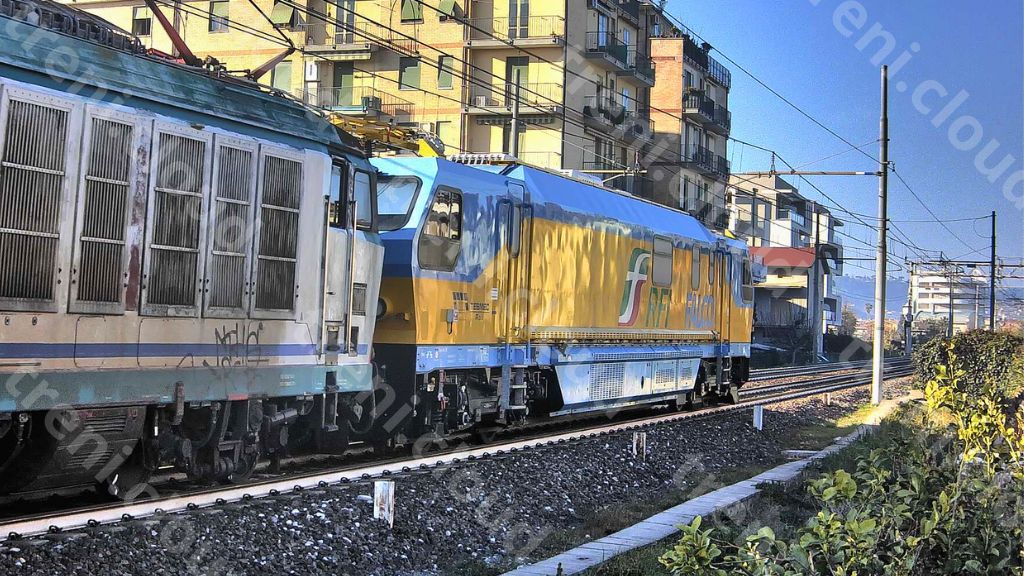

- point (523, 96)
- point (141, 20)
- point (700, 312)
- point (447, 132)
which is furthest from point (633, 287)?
point (141, 20)

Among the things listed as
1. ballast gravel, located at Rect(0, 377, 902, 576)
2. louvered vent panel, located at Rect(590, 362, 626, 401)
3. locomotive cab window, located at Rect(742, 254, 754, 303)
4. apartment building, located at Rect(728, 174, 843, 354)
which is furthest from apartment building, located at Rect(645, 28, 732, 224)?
ballast gravel, located at Rect(0, 377, 902, 576)

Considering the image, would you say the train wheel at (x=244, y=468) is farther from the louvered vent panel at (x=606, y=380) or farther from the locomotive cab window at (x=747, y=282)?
the locomotive cab window at (x=747, y=282)

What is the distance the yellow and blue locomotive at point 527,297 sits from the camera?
571 inches

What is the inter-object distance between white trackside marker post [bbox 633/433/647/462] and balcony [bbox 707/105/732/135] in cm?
5459

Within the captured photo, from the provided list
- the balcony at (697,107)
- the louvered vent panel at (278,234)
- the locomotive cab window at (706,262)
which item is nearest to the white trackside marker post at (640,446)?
the louvered vent panel at (278,234)

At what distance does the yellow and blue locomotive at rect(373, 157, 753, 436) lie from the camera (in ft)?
47.6

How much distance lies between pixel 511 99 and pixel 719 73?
2888cm

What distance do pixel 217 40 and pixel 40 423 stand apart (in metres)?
49.7

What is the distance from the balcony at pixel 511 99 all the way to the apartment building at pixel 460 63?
6 centimetres

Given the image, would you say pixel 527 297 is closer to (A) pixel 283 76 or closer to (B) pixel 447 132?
(B) pixel 447 132

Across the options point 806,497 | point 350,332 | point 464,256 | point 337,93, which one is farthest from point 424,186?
point 337,93

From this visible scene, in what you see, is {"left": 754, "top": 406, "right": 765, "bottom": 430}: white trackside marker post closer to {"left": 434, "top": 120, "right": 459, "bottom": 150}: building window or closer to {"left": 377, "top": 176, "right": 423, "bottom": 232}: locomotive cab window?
{"left": 377, "top": 176, "right": 423, "bottom": 232}: locomotive cab window

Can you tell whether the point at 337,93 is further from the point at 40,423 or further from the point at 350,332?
the point at 40,423

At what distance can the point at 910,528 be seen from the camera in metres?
7.77
